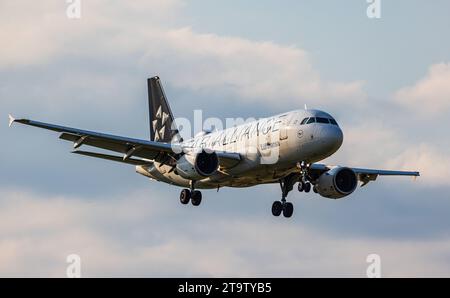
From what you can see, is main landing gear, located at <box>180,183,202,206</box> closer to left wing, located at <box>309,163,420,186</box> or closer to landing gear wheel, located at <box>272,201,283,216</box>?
landing gear wheel, located at <box>272,201,283,216</box>

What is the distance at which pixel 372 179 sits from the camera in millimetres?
78562

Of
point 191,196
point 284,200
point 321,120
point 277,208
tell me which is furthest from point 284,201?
point 321,120

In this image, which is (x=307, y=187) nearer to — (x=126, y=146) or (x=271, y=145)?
(x=271, y=145)

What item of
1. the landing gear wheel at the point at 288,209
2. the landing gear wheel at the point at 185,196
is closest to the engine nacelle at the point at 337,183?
the landing gear wheel at the point at 288,209

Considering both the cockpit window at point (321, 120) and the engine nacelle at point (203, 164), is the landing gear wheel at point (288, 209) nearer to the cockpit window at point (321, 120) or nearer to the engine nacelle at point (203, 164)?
the engine nacelle at point (203, 164)

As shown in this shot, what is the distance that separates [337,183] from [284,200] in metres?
3.52

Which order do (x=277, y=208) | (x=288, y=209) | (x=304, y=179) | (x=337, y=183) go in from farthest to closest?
(x=337, y=183)
(x=277, y=208)
(x=288, y=209)
(x=304, y=179)

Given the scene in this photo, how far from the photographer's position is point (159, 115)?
84625 millimetres

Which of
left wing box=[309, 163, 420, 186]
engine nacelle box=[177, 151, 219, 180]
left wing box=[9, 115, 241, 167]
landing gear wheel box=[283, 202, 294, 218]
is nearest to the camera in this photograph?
left wing box=[9, 115, 241, 167]

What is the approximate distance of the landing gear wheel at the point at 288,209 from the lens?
240 feet

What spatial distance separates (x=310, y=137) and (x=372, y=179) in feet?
47.3

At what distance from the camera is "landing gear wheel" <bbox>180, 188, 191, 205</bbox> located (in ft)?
236

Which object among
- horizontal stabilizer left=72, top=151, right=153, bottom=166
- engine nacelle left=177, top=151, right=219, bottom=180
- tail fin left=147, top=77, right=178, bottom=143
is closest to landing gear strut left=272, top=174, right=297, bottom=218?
engine nacelle left=177, top=151, right=219, bottom=180
